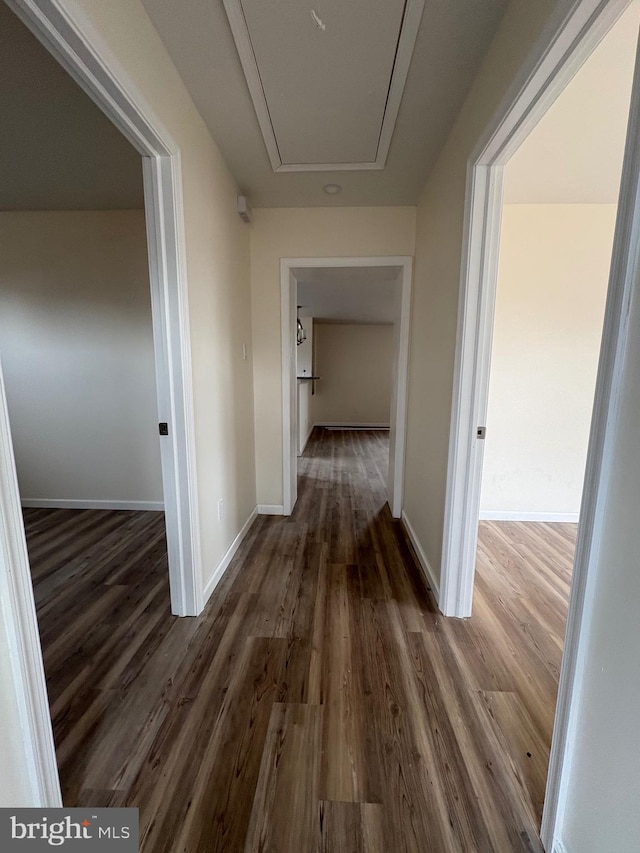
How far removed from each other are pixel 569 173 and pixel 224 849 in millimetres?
3446

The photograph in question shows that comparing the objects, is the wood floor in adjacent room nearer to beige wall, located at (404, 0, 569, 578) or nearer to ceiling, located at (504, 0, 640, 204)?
beige wall, located at (404, 0, 569, 578)

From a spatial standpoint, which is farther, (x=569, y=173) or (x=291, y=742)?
(x=569, y=173)

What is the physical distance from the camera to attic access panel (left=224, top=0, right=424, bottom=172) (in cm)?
121

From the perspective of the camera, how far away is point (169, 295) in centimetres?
155

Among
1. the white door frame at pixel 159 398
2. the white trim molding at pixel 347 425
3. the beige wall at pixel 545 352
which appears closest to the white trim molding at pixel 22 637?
the white door frame at pixel 159 398

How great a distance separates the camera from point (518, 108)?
3.82ft

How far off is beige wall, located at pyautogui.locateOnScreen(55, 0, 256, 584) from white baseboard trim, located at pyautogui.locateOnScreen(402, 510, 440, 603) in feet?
4.25

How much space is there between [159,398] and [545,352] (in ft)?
9.35

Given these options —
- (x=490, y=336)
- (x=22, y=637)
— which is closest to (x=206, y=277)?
(x=490, y=336)

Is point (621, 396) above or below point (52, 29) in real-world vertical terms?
below

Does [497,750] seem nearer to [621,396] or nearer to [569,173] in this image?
[621,396]

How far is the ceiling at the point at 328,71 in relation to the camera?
47.6 inches

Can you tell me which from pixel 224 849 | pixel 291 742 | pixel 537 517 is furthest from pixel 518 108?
pixel 537 517

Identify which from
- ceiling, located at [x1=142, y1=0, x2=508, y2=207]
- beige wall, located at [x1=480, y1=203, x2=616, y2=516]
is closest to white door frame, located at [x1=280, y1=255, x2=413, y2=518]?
ceiling, located at [x1=142, y1=0, x2=508, y2=207]
